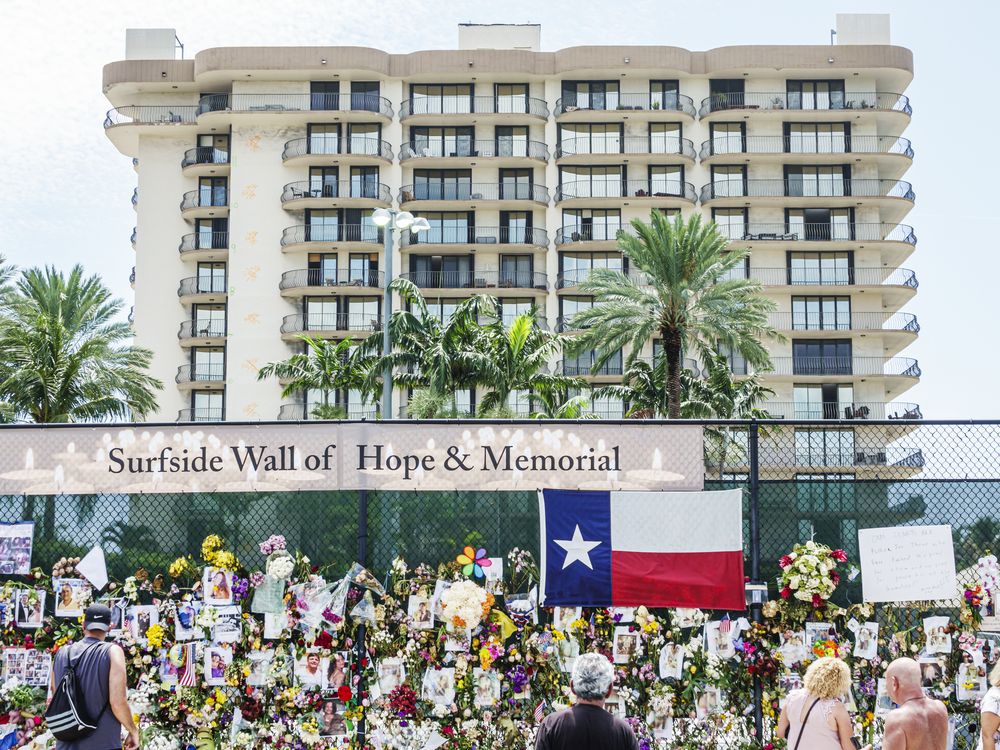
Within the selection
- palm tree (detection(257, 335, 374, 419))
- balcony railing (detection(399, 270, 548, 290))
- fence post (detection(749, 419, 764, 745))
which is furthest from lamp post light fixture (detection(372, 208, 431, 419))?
balcony railing (detection(399, 270, 548, 290))

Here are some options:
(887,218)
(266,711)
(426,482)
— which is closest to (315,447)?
(426,482)

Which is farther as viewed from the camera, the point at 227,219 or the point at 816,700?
the point at 227,219

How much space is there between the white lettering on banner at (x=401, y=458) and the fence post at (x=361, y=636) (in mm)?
186

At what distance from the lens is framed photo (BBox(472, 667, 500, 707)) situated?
916cm

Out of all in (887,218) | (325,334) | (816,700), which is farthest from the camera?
(887,218)

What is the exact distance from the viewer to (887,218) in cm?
6900

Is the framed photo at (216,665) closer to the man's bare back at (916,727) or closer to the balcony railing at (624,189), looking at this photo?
the man's bare back at (916,727)

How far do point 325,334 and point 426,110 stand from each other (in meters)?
14.8

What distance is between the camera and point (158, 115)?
Result: 68375mm

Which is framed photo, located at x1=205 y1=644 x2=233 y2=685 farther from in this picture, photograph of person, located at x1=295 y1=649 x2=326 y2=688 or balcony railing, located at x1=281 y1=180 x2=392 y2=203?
balcony railing, located at x1=281 y1=180 x2=392 y2=203

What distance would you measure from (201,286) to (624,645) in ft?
200

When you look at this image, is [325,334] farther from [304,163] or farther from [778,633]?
[778,633]

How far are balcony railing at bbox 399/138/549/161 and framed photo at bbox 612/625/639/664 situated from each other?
58.6 meters

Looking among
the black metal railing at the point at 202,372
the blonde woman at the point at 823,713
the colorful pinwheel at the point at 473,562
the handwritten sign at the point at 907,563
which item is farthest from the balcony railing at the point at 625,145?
the blonde woman at the point at 823,713
